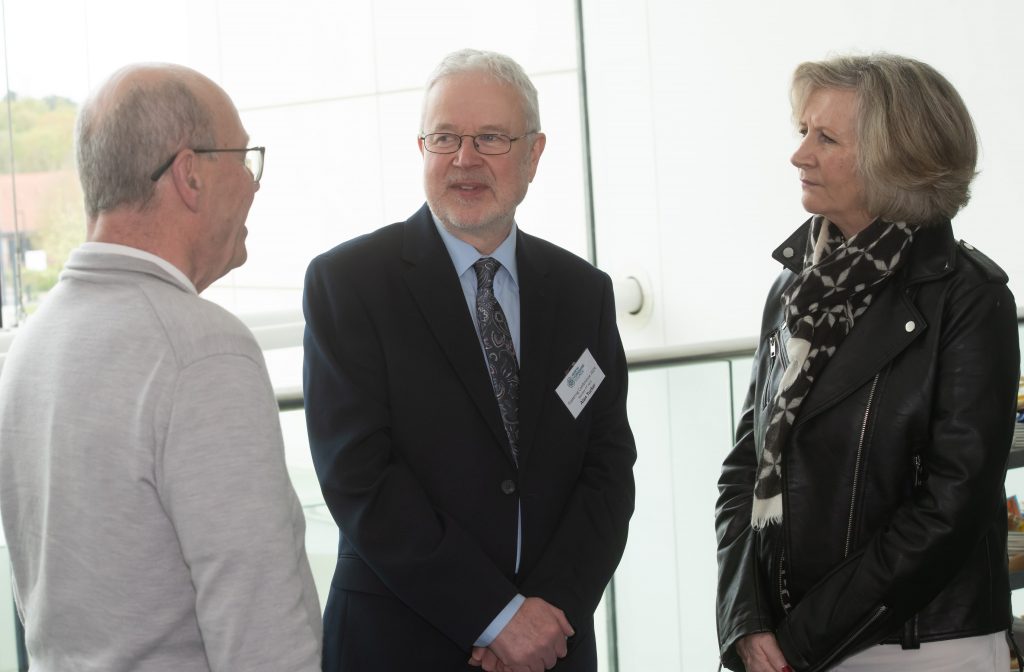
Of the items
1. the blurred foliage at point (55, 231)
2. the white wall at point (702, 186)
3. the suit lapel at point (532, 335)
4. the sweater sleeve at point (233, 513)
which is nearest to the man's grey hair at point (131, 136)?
the sweater sleeve at point (233, 513)

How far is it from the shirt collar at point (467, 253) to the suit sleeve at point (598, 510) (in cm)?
20

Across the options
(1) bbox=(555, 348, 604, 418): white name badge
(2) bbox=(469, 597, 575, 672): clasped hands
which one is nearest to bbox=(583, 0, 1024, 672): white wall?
(1) bbox=(555, 348, 604, 418): white name badge

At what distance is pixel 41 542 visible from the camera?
1.31 meters

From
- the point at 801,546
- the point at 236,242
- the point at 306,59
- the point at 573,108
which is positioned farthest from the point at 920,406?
the point at 306,59

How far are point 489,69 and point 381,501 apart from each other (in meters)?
0.80

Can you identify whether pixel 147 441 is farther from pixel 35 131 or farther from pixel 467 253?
pixel 35 131

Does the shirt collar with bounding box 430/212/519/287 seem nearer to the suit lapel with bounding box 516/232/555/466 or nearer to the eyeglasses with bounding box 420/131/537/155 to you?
the suit lapel with bounding box 516/232/555/466

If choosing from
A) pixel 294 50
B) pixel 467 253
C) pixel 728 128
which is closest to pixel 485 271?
pixel 467 253

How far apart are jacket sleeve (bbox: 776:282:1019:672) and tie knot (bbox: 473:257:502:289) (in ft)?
2.59

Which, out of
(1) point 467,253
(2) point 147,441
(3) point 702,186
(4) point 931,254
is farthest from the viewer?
(3) point 702,186

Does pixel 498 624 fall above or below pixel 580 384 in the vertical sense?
below

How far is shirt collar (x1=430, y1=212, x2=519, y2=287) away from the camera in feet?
6.55

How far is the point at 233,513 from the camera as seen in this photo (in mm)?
1264

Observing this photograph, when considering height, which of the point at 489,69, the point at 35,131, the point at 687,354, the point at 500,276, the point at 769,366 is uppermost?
the point at 35,131
